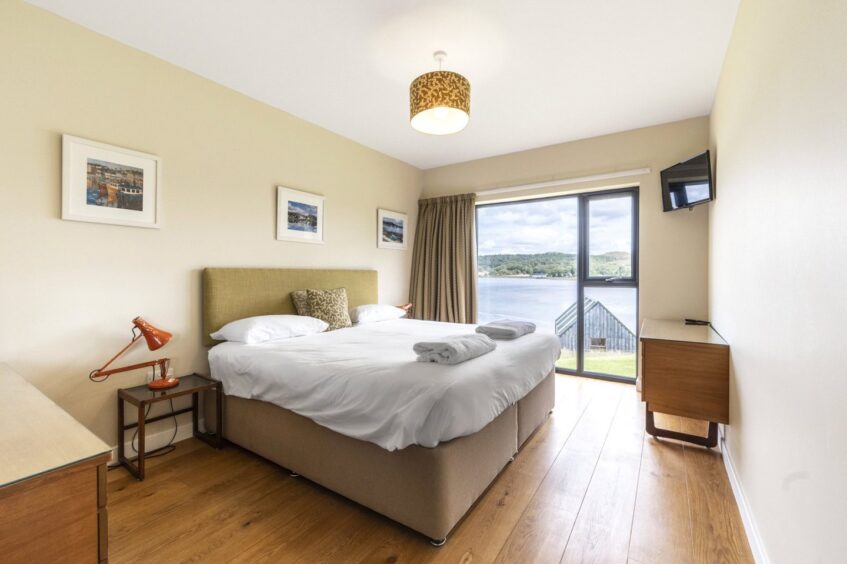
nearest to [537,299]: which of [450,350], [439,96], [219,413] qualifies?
[450,350]

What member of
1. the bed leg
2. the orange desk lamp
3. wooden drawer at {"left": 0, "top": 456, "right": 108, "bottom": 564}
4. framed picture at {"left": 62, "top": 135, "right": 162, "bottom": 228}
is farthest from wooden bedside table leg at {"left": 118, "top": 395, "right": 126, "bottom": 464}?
the bed leg

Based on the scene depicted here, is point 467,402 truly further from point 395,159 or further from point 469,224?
point 395,159

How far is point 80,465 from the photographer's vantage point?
0.98 m

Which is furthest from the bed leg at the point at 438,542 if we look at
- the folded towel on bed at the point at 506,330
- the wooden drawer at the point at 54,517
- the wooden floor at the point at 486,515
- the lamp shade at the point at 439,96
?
the lamp shade at the point at 439,96

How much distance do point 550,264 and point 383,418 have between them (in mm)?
3302

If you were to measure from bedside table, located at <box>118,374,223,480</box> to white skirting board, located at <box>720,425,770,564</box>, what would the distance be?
290cm

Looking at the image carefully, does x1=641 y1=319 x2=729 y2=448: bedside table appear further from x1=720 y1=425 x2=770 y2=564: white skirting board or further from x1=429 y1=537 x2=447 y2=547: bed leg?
x1=429 y1=537 x2=447 y2=547: bed leg

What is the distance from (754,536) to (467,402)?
4.33 ft

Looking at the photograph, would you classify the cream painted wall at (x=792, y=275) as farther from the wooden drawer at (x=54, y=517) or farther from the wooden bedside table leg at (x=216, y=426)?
the wooden bedside table leg at (x=216, y=426)

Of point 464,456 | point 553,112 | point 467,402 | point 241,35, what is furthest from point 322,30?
point 464,456

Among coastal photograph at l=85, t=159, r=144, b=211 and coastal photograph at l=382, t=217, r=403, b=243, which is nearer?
coastal photograph at l=85, t=159, r=144, b=211

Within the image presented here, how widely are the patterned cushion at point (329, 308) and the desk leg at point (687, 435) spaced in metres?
2.49

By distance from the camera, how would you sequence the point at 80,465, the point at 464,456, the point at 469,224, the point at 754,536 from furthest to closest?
the point at 469,224
the point at 464,456
the point at 754,536
the point at 80,465

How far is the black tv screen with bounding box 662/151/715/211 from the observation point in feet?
9.29
